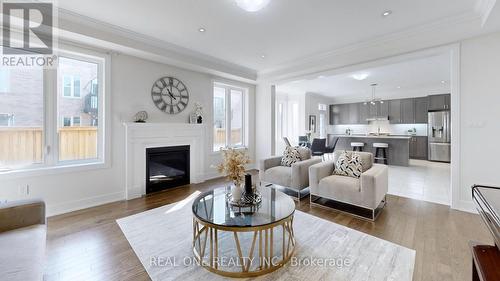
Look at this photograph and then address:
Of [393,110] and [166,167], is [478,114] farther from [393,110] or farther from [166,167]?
[393,110]

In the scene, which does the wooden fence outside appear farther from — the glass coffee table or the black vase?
the black vase

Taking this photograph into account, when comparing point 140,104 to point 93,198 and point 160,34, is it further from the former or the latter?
point 93,198

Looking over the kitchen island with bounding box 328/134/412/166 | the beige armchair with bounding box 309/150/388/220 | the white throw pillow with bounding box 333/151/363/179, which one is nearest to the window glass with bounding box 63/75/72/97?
the beige armchair with bounding box 309/150/388/220

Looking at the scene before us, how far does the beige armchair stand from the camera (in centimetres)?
281

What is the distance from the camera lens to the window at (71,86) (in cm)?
323

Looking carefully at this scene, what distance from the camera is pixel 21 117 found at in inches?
113

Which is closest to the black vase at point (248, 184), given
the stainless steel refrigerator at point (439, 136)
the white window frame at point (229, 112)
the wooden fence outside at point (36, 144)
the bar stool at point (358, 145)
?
the wooden fence outside at point (36, 144)

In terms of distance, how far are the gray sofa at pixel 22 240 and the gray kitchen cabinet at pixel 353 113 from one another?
10.3 m

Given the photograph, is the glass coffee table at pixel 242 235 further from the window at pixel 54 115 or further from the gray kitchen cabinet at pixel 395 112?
the gray kitchen cabinet at pixel 395 112

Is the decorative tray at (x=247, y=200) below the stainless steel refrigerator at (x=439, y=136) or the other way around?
below

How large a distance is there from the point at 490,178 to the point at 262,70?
15.0 ft

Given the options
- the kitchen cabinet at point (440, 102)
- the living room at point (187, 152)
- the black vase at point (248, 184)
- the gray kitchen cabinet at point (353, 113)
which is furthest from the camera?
the gray kitchen cabinet at point (353, 113)

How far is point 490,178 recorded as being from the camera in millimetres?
2977

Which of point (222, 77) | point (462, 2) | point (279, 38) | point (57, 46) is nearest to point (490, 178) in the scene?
point (462, 2)
